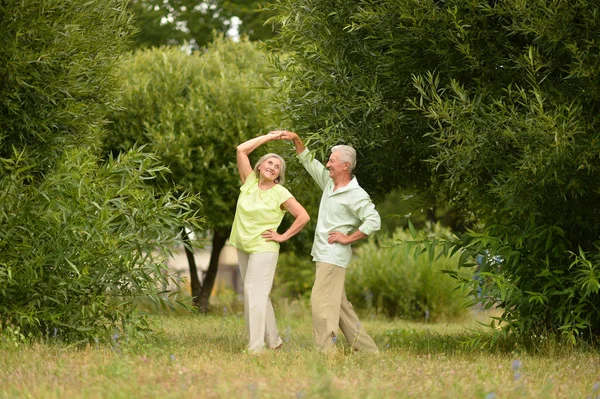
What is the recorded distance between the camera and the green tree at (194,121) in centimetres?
1602

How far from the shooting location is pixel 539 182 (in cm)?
862

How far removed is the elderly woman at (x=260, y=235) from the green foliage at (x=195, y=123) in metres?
7.11

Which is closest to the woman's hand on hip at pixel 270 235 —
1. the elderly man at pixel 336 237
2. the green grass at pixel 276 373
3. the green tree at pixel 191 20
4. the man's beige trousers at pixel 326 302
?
the elderly man at pixel 336 237

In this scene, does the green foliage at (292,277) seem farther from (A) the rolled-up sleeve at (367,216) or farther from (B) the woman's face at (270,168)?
(A) the rolled-up sleeve at (367,216)

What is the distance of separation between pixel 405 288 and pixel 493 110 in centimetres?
1030

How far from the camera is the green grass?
230 inches

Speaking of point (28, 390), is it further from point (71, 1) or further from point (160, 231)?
point (71, 1)

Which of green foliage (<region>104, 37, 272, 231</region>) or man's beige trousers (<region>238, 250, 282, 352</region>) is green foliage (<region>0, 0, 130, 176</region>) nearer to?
man's beige trousers (<region>238, 250, 282, 352</region>)

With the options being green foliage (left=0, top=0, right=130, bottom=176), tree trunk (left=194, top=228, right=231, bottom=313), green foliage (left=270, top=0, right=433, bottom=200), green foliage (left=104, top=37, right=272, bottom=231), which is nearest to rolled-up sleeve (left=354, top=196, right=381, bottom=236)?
green foliage (left=270, top=0, right=433, bottom=200)

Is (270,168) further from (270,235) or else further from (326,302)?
(326,302)

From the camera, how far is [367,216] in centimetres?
850

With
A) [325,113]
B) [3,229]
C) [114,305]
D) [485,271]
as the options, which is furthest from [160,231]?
[485,271]

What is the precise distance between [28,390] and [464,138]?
16.3ft

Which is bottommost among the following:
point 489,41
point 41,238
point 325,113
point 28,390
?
point 28,390
